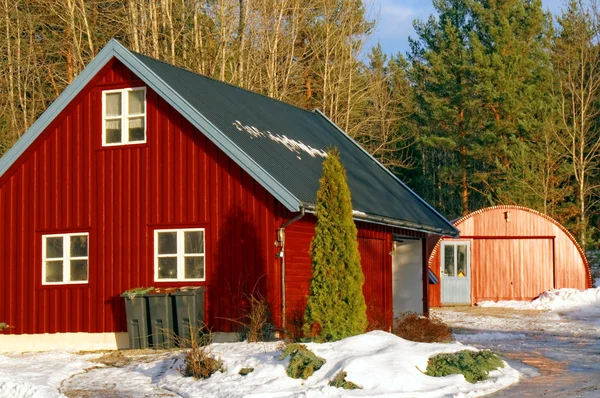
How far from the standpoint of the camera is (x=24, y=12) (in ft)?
126

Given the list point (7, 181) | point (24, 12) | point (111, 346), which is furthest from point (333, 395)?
point (24, 12)

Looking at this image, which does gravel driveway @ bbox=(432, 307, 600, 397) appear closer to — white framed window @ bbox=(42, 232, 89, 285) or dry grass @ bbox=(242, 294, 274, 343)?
dry grass @ bbox=(242, 294, 274, 343)

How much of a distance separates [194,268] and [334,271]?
4.98 metres

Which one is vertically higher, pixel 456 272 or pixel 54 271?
pixel 54 271

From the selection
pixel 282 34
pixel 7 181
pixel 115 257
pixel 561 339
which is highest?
pixel 282 34

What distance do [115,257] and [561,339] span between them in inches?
410

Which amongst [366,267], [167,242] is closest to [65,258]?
[167,242]

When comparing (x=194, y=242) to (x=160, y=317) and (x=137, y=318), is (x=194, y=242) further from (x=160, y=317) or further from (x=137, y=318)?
(x=137, y=318)

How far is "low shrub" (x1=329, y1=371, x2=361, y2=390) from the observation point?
13008 mm

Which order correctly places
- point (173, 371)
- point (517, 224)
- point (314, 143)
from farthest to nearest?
point (517, 224), point (314, 143), point (173, 371)

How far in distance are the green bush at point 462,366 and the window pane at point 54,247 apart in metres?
10.3

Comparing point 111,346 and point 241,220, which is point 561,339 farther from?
point 111,346

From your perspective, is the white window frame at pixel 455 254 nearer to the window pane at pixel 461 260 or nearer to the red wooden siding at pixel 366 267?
the window pane at pixel 461 260

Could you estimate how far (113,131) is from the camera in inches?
843
